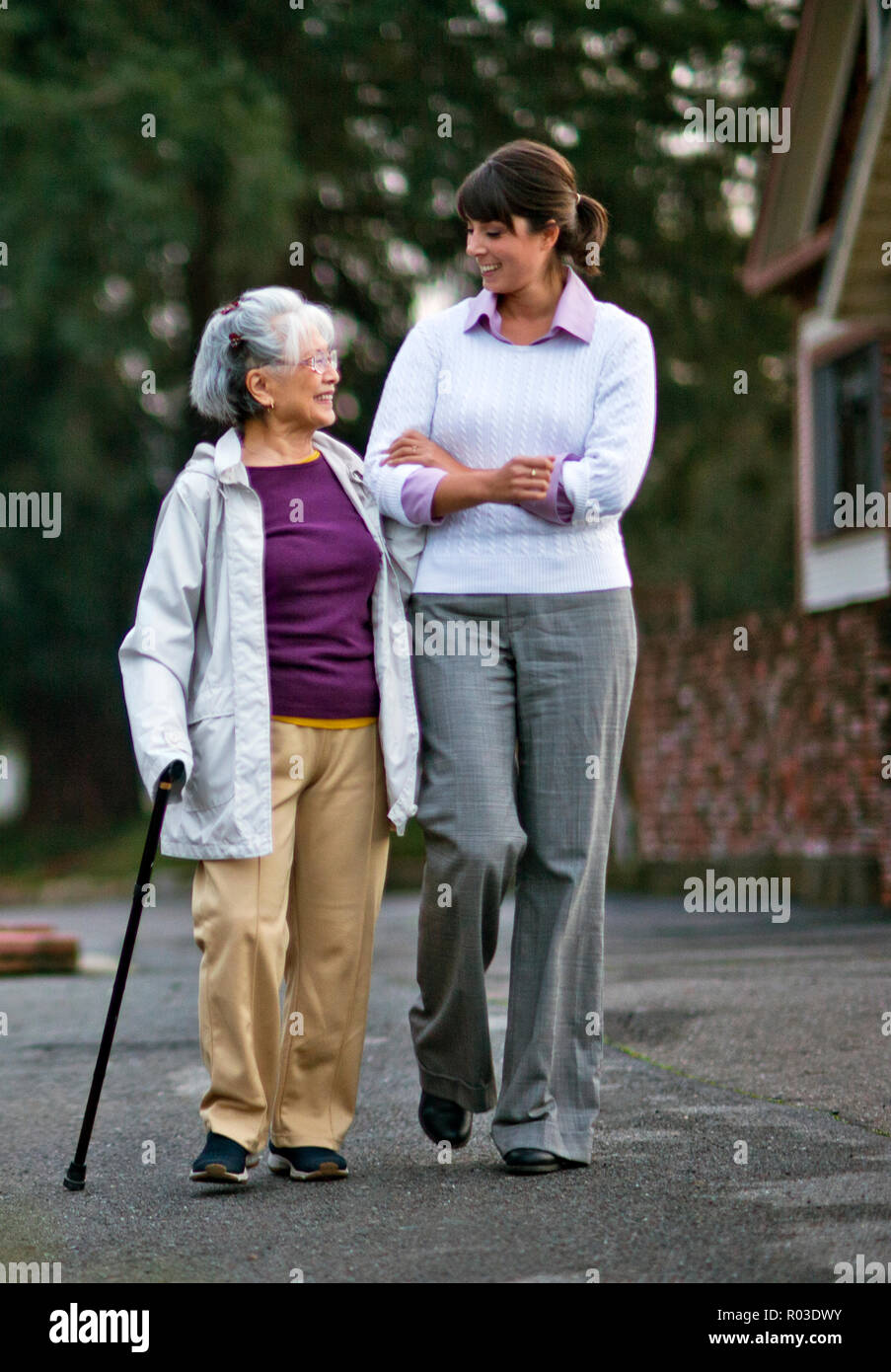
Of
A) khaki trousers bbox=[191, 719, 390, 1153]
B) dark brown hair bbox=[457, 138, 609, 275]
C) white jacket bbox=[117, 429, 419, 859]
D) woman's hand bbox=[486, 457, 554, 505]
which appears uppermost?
dark brown hair bbox=[457, 138, 609, 275]

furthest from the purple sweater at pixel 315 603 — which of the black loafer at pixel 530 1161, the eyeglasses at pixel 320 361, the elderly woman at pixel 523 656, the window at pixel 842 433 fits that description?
the window at pixel 842 433

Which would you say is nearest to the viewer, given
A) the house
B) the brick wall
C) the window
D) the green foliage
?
the brick wall

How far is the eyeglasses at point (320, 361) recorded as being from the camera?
4.68 metres

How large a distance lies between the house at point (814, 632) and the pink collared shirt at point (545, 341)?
21.4 ft

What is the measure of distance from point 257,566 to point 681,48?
1570 cm

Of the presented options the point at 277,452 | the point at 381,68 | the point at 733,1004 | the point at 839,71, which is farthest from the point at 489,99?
the point at 277,452

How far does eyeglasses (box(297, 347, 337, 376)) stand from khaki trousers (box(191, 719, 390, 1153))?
802mm

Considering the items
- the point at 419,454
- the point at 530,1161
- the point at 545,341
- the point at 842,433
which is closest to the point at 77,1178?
the point at 530,1161

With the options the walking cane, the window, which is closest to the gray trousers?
the walking cane

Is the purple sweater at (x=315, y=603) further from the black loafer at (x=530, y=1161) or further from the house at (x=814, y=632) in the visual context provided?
the house at (x=814, y=632)

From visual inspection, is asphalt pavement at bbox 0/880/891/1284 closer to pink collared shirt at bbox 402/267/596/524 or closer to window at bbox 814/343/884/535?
pink collared shirt at bbox 402/267/596/524

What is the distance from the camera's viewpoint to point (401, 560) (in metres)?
4.71

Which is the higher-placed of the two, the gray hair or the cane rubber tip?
the gray hair

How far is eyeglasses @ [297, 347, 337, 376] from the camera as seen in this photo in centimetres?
A: 468
